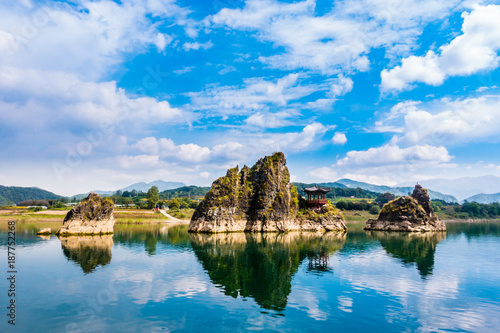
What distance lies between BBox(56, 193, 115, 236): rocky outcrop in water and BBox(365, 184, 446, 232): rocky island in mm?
89452

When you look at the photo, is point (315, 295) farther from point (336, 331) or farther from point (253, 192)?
point (253, 192)

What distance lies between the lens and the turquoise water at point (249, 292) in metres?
20.1

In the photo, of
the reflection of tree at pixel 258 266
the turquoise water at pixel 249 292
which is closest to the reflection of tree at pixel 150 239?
the reflection of tree at pixel 258 266

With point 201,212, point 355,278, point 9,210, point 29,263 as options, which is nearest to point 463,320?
point 355,278

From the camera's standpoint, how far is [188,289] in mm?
27922

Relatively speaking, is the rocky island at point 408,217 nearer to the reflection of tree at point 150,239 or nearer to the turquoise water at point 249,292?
the turquoise water at point 249,292

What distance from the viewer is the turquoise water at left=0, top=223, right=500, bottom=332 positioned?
20.1 m

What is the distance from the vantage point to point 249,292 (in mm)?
27359

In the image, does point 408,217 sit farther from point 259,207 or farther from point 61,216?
point 61,216

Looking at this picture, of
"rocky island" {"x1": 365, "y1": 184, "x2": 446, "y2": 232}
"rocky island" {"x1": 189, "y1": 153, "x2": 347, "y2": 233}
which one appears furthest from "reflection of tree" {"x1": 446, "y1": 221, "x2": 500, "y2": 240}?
"rocky island" {"x1": 189, "y1": 153, "x2": 347, "y2": 233}

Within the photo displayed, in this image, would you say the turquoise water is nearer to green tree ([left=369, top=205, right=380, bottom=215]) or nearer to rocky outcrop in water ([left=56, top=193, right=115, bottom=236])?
rocky outcrop in water ([left=56, top=193, right=115, bottom=236])

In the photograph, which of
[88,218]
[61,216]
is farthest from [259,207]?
[61,216]

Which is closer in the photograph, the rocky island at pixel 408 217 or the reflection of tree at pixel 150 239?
the reflection of tree at pixel 150 239

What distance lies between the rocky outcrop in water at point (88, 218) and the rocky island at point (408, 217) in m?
89.5
